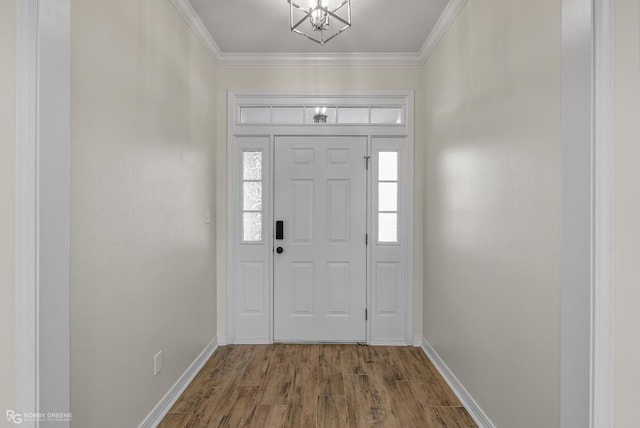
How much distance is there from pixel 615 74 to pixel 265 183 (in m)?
2.87

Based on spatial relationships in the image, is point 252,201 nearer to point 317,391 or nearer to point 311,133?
point 311,133

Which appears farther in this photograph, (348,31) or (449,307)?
(348,31)

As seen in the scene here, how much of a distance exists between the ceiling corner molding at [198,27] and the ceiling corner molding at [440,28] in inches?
76.9

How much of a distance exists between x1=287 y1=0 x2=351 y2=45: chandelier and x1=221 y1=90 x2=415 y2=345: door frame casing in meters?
0.64

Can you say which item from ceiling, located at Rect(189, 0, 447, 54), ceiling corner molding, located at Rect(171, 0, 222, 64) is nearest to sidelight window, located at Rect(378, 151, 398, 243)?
ceiling, located at Rect(189, 0, 447, 54)

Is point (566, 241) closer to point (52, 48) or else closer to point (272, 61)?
point (52, 48)

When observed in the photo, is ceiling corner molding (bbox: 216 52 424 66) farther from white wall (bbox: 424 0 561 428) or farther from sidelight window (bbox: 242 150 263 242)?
sidelight window (bbox: 242 150 263 242)

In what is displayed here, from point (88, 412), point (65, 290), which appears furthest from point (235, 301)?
point (65, 290)

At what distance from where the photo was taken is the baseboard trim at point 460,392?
2.11m

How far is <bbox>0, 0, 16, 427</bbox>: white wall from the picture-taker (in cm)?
104

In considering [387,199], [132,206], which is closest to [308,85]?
[387,199]

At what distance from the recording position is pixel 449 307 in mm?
2693

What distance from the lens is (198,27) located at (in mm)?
2854

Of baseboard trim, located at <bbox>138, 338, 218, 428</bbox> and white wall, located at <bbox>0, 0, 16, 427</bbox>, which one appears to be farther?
baseboard trim, located at <bbox>138, 338, 218, 428</bbox>
